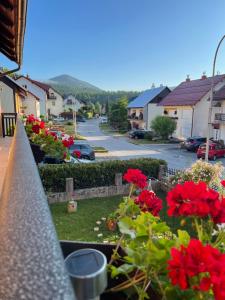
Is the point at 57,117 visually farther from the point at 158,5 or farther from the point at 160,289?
the point at 160,289

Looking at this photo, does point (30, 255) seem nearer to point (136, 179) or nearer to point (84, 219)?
point (136, 179)

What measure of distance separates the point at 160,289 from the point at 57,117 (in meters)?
64.4

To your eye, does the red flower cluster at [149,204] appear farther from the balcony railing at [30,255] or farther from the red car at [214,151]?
the red car at [214,151]

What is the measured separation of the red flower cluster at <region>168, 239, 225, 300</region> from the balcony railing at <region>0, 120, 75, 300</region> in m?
0.35

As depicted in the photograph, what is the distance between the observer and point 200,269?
76 centimetres

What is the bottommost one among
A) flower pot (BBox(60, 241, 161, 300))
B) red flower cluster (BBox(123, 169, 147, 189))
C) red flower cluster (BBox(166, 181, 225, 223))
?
flower pot (BBox(60, 241, 161, 300))

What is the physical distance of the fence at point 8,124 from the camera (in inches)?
431

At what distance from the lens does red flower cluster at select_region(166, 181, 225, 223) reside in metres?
1.08

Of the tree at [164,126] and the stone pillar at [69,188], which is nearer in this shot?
the stone pillar at [69,188]

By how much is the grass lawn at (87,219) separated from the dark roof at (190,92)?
20.1 metres

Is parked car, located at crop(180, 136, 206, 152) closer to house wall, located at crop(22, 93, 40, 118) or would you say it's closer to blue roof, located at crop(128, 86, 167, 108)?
blue roof, located at crop(128, 86, 167, 108)

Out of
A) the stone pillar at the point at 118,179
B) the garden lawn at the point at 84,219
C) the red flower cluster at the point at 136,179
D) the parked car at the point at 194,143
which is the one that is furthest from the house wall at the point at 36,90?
the red flower cluster at the point at 136,179

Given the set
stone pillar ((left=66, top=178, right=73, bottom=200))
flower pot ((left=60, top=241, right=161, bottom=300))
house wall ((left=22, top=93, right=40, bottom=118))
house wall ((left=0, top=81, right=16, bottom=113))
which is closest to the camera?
flower pot ((left=60, top=241, right=161, bottom=300))

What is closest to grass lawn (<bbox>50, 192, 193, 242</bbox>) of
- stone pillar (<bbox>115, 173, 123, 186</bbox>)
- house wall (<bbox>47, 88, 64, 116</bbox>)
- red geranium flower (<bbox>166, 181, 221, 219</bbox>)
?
stone pillar (<bbox>115, 173, 123, 186</bbox>)
